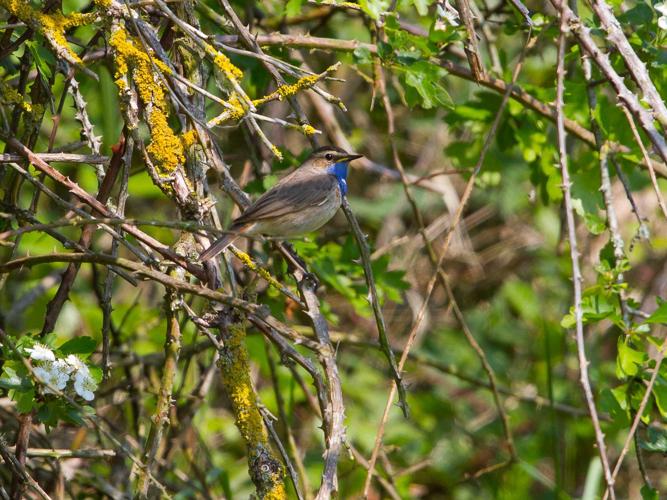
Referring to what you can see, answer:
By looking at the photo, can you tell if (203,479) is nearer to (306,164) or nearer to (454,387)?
(306,164)

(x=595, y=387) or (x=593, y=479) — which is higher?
(x=593, y=479)

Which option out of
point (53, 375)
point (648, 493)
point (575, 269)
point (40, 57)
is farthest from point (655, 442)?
point (40, 57)

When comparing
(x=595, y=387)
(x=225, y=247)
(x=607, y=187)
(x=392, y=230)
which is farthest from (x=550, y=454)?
(x=225, y=247)

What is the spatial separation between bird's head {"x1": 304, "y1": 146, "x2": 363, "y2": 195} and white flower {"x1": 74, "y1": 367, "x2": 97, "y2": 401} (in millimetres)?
2323

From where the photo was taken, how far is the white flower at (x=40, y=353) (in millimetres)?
3410

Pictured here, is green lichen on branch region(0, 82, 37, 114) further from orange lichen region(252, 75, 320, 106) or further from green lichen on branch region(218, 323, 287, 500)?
green lichen on branch region(218, 323, 287, 500)

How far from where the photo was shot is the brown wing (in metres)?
5.09

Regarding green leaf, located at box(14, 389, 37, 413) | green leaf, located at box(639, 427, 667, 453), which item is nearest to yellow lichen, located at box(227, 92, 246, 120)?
green leaf, located at box(14, 389, 37, 413)

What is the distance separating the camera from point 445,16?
160 inches

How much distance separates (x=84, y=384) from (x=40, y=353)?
0.68ft

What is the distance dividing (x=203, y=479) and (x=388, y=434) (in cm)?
286

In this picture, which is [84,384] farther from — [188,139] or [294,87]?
[294,87]

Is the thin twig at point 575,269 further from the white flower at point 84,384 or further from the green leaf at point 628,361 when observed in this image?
the white flower at point 84,384

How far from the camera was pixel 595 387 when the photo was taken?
7.40 m
